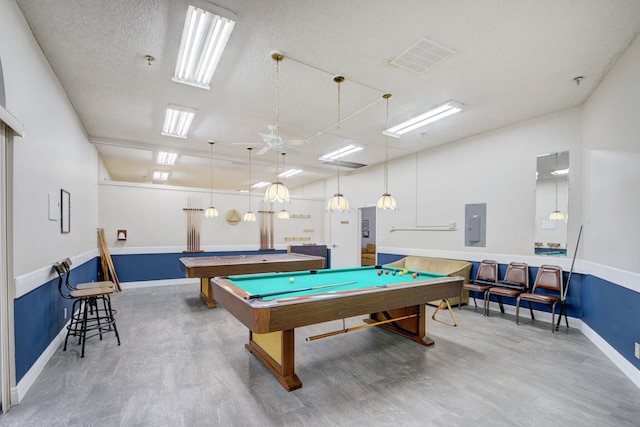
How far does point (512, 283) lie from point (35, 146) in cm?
613

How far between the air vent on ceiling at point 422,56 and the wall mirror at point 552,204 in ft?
9.25

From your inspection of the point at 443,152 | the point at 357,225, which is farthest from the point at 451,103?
the point at 357,225

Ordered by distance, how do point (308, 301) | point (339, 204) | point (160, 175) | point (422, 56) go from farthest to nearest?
1. point (160, 175)
2. point (339, 204)
3. point (422, 56)
4. point (308, 301)

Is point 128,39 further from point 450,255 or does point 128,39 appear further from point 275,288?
point 450,255

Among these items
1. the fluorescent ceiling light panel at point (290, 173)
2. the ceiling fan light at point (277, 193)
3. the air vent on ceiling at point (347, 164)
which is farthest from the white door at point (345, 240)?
the ceiling fan light at point (277, 193)

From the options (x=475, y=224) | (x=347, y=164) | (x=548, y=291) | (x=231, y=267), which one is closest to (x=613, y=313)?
(x=548, y=291)

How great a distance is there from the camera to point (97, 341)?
3613mm

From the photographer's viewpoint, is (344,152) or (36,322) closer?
(36,322)

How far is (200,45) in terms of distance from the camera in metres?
2.81

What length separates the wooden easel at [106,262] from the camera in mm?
6328

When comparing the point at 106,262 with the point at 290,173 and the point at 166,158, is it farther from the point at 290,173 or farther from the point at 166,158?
the point at 290,173

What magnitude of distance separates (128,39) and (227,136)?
2898 millimetres

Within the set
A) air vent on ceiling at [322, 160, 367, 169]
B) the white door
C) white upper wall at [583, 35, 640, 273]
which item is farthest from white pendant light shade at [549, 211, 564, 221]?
the white door

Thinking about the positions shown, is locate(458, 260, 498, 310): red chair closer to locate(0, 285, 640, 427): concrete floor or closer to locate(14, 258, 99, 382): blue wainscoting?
locate(0, 285, 640, 427): concrete floor
